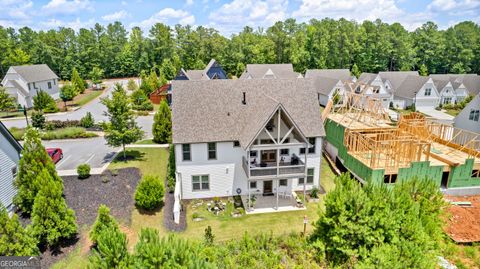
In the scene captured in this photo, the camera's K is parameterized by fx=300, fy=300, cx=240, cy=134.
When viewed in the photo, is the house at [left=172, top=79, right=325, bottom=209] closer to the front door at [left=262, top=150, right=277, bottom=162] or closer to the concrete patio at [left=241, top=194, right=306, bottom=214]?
the front door at [left=262, top=150, right=277, bottom=162]

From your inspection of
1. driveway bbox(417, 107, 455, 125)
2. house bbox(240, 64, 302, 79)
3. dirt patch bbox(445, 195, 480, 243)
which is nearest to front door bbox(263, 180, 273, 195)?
dirt patch bbox(445, 195, 480, 243)

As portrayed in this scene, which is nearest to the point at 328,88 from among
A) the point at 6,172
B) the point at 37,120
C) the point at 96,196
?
the point at 96,196

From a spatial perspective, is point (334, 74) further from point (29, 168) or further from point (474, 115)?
point (29, 168)

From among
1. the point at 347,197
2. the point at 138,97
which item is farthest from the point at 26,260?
the point at 138,97

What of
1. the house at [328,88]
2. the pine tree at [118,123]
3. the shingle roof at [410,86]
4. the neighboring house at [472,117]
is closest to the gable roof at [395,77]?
the shingle roof at [410,86]

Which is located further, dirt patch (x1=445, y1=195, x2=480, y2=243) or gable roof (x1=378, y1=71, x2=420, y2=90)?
gable roof (x1=378, y1=71, x2=420, y2=90)
